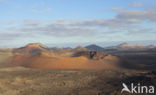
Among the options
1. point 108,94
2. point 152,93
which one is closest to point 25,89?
point 108,94

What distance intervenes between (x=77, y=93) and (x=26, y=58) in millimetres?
31510

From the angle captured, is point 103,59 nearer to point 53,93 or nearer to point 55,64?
point 55,64

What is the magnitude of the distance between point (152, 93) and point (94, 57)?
29.7m

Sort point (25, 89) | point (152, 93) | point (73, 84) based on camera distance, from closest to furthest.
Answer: point (152, 93)
point (25, 89)
point (73, 84)

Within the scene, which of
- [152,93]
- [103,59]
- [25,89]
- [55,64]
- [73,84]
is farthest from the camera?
[103,59]

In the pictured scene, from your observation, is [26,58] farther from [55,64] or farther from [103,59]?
[103,59]

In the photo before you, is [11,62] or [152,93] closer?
[152,93]

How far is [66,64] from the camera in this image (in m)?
35.6

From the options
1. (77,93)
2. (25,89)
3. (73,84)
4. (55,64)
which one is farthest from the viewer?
(55,64)

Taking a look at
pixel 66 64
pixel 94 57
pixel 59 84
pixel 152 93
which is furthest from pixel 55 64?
pixel 152 93

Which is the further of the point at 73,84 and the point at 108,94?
the point at 73,84

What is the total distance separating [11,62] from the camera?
138ft

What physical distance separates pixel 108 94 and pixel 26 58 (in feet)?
108

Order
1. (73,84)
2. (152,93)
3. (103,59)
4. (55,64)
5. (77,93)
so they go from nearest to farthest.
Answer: (152,93)
(77,93)
(73,84)
(55,64)
(103,59)
